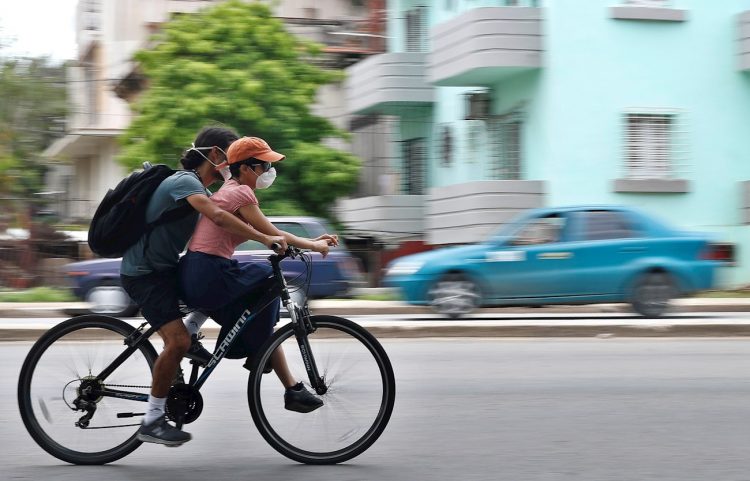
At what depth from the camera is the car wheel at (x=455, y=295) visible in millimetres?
16438

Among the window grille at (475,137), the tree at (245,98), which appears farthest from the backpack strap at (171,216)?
the tree at (245,98)

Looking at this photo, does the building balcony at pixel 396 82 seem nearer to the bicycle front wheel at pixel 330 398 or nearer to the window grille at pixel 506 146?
the window grille at pixel 506 146

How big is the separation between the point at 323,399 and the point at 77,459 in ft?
4.15

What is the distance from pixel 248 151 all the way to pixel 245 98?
64.1 ft

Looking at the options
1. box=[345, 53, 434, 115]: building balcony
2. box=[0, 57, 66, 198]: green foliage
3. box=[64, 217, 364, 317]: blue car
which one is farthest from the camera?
box=[0, 57, 66, 198]: green foliage

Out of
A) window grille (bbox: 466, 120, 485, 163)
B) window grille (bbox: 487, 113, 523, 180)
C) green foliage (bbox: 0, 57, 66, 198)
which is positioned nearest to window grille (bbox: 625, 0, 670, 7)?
window grille (bbox: 487, 113, 523, 180)

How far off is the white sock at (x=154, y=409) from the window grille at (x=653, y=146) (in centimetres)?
1672

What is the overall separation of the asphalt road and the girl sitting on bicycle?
60cm

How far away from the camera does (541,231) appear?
54.1ft

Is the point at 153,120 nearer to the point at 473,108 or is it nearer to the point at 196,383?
the point at 473,108

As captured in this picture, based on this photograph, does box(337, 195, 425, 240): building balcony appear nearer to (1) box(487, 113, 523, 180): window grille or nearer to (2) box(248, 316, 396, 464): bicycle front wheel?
(1) box(487, 113, 523, 180): window grille

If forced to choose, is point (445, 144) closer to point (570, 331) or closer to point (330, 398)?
point (570, 331)

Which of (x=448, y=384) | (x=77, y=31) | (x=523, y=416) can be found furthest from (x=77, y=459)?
(x=77, y=31)

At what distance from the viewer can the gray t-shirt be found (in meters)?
6.05
